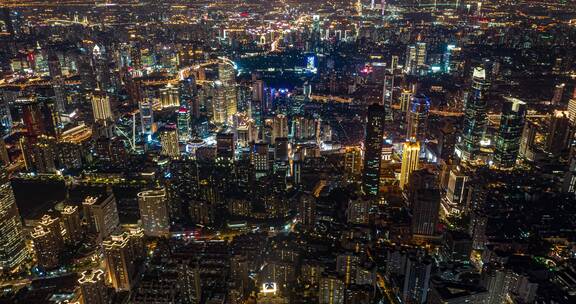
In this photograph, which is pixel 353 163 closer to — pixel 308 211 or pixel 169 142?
pixel 308 211

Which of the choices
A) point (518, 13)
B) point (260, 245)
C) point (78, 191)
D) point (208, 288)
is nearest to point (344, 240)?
point (260, 245)

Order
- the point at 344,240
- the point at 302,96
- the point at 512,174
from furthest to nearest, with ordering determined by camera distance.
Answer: the point at 302,96 → the point at 512,174 → the point at 344,240

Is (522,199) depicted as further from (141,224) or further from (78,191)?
(78,191)

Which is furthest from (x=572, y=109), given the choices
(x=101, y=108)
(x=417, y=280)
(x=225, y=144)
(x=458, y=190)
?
(x=101, y=108)

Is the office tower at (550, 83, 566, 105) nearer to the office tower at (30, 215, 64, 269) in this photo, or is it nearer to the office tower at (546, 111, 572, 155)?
the office tower at (546, 111, 572, 155)

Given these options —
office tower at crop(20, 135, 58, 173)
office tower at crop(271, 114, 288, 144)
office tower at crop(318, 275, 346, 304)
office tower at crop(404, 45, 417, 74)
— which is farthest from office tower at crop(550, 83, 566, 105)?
office tower at crop(20, 135, 58, 173)

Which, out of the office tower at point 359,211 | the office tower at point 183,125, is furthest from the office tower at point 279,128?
the office tower at point 359,211
